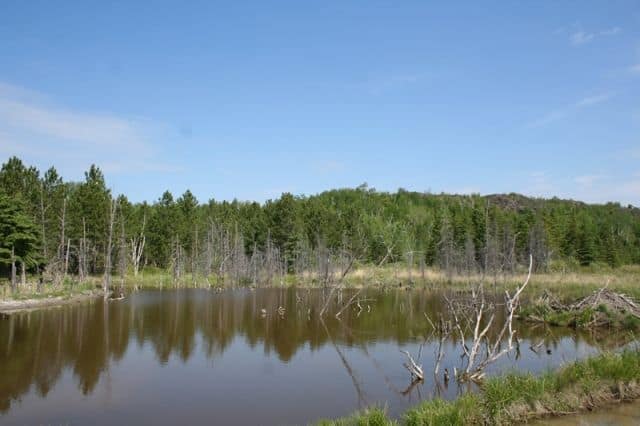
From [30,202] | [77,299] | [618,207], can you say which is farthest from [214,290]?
[618,207]

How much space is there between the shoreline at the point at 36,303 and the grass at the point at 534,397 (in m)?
31.3

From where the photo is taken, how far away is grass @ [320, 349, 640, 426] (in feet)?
39.1

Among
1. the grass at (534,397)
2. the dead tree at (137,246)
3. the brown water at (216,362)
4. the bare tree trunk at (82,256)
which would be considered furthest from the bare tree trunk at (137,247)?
the grass at (534,397)

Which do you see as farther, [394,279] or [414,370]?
[394,279]

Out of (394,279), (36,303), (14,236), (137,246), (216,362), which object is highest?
(137,246)

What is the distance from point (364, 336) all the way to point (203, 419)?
1489 cm

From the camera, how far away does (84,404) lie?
16500 mm

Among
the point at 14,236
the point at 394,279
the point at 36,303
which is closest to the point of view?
the point at 36,303

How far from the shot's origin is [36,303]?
38.5 meters

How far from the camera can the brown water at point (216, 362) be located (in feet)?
53.2

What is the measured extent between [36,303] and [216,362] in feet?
73.4

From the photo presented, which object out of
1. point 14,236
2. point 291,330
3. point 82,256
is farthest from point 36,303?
point 291,330

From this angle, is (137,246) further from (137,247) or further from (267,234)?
(267,234)

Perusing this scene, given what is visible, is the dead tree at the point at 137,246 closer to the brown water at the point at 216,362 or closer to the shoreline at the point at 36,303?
the shoreline at the point at 36,303
